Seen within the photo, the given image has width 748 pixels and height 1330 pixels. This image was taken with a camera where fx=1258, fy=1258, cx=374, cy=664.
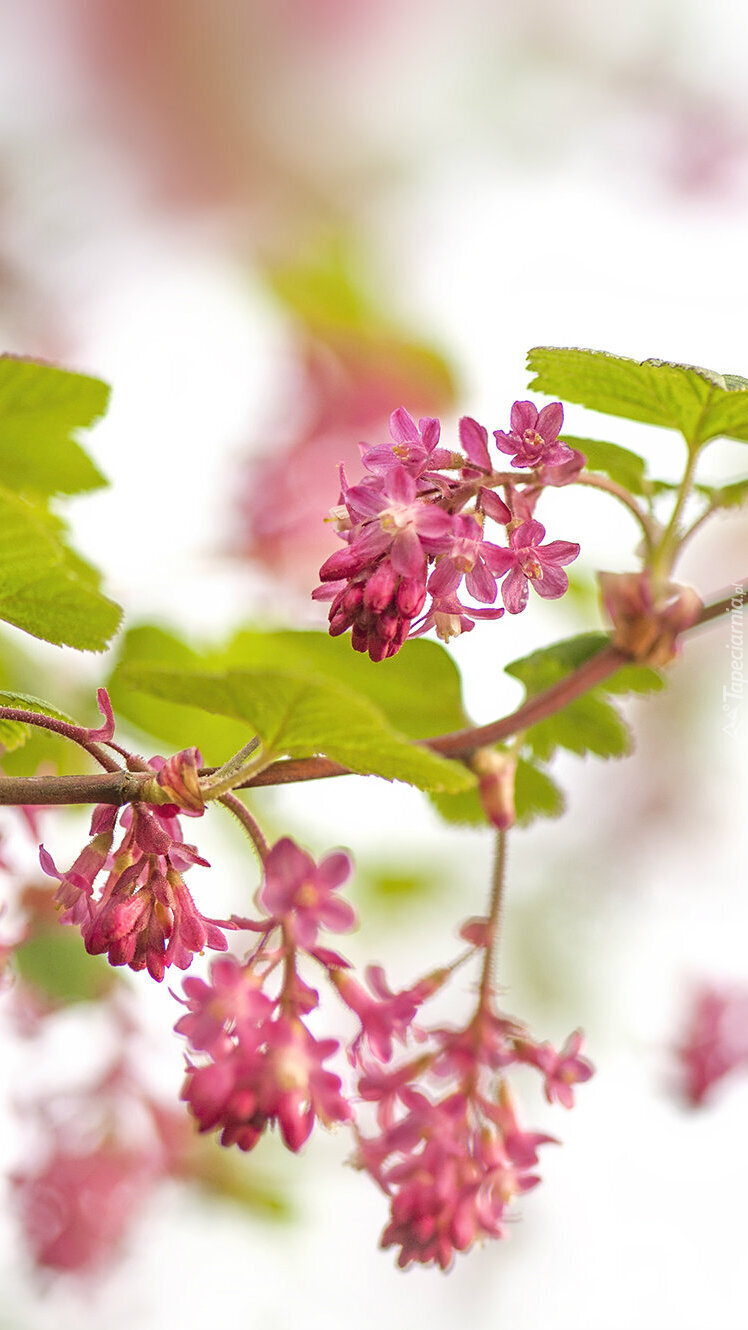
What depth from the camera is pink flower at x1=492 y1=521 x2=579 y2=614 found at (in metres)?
0.50

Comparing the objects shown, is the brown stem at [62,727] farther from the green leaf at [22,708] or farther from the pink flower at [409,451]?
the pink flower at [409,451]

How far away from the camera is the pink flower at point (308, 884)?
0.43m

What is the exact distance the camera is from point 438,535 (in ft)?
1.51

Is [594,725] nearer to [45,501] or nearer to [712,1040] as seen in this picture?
[45,501]

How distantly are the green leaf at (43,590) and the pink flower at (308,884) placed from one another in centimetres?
13

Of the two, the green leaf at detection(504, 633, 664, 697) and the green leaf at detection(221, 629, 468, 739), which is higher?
the green leaf at detection(504, 633, 664, 697)

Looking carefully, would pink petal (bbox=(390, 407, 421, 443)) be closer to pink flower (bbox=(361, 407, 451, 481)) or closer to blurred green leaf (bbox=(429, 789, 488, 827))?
pink flower (bbox=(361, 407, 451, 481))

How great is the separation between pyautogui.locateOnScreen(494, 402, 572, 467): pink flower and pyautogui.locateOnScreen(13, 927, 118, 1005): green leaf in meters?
0.56

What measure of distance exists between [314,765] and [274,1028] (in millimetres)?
103

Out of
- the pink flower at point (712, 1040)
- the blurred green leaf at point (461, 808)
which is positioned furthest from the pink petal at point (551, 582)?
the pink flower at point (712, 1040)

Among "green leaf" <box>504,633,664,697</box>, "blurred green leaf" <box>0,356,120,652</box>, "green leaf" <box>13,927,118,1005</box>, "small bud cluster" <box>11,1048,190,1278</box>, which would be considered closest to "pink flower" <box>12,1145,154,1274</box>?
"small bud cluster" <box>11,1048,190,1278</box>

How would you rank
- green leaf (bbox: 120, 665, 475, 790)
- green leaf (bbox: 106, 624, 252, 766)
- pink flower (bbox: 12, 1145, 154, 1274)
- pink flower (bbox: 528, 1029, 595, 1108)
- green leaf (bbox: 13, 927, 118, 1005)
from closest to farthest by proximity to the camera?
1. green leaf (bbox: 120, 665, 475, 790)
2. pink flower (bbox: 528, 1029, 595, 1108)
3. green leaf (bbox: 106, 624, 252, 766)
4. green leaf (bbox: 13, 927, 118, 1005)
5. pink flower (bbox: 12, 1145, 154, 1274)

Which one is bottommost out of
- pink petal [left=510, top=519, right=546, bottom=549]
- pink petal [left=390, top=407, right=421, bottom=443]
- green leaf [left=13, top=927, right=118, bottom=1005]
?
green leaf [left=13, top=927, right=118, bottom=1005]

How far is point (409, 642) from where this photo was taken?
2.15 feet
